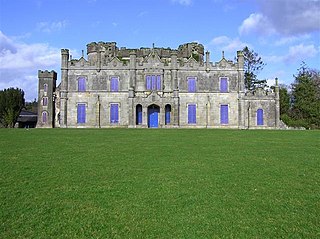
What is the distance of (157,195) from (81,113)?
34270 millimetres

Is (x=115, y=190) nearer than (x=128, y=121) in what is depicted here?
Yes

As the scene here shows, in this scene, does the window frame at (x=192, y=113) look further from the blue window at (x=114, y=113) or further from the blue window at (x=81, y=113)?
the blue window at (x=81, y=113)

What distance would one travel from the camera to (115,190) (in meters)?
9.60

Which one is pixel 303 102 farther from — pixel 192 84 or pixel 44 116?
pixel 44 116

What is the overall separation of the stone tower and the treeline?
30.1 meters

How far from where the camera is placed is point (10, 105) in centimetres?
5303

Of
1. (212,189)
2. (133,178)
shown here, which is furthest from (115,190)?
(212,189)

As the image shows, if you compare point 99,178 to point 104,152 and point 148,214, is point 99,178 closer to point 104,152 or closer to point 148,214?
point 148,214

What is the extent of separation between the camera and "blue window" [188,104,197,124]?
42094mm

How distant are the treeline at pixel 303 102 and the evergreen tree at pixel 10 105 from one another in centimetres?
3626

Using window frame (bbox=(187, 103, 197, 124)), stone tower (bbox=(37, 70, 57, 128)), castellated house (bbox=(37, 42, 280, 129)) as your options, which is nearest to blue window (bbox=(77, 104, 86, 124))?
castellated house (bbox=(37, 42, 280, 129))

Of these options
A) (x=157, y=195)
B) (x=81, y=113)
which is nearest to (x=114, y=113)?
(x=81, y=113)

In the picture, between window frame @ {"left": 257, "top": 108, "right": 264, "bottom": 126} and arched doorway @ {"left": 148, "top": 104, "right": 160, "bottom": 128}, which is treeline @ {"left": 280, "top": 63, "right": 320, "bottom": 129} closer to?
window frame @ {"left": 257, "top": 108, "right": 264, "bottom": 126}

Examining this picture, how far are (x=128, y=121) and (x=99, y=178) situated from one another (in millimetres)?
30920
